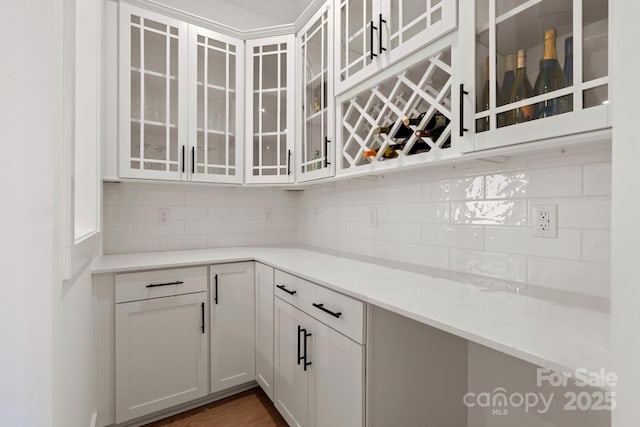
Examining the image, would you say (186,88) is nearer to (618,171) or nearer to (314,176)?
(314,176)

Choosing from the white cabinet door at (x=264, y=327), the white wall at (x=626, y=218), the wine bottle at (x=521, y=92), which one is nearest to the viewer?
the white wall at (x=626, y=218)

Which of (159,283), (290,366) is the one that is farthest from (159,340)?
(290,366)

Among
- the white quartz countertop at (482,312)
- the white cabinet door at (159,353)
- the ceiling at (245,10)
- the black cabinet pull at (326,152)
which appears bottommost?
the white cabinet door at (159,353)

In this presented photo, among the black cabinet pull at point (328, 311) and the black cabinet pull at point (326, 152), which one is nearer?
the black cabinet pull at point (328, 311)

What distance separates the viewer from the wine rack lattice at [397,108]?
1212 millimetres

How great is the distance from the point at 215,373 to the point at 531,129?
202 cm

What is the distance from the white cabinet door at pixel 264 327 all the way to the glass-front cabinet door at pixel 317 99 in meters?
0.70

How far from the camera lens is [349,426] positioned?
45.3 inches

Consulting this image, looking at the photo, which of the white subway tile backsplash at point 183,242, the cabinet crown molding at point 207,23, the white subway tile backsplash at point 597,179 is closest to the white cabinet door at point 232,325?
the white subway tile backsplash at point 183,242

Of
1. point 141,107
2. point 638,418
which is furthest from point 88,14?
point 638,418

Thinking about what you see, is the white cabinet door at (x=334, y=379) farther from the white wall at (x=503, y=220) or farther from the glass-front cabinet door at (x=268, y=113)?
the glass-front cabinet door at (x=268, y=113)

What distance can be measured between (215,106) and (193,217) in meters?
0.84

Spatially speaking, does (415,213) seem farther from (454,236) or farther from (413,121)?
(413,121)

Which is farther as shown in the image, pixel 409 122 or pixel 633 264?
pixel 409 122
